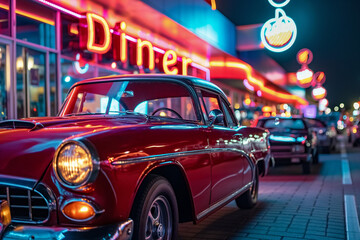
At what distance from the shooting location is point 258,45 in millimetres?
23562

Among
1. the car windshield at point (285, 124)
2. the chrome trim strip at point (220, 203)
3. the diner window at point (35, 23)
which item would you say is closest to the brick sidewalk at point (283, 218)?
the chrome trim strip at point (220, 203)

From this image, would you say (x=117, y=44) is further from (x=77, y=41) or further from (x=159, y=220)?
(x=159, y=220)

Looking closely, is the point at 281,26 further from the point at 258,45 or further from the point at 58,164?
the point at 58,164

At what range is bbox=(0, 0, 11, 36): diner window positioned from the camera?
9.07 m

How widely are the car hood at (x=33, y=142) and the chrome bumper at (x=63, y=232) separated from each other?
1.11 ft

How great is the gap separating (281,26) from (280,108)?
36.8 metres

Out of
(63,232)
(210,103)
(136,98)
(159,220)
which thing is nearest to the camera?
(63,232)

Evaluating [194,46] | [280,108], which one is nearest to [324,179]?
[194,46]

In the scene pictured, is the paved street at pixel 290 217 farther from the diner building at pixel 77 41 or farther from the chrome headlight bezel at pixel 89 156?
the diner building at pixel 77 41

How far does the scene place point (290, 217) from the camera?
5.69 meters

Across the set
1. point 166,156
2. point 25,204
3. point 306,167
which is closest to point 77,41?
point 306,167

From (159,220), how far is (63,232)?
107cm

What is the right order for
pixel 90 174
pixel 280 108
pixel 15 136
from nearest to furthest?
pixel 90 174 → pixel 15 136 → pixel 280 108

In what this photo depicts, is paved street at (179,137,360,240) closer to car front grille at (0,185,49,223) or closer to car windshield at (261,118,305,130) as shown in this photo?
car front grille at (0,185,49,223)
